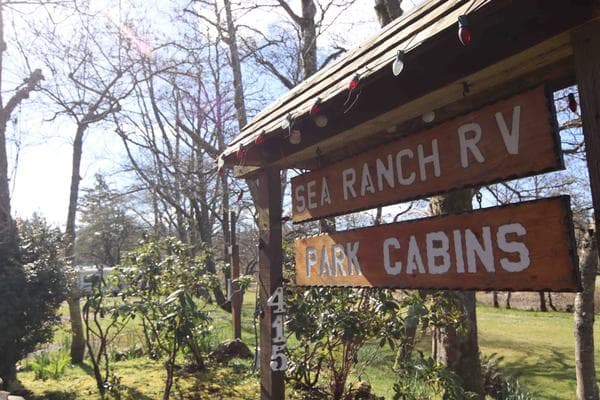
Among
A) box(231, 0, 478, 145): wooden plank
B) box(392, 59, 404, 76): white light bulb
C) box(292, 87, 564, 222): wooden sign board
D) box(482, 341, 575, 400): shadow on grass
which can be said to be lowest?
box(482, 341, 575, 400): shadow on grass

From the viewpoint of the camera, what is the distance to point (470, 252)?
1785 mm

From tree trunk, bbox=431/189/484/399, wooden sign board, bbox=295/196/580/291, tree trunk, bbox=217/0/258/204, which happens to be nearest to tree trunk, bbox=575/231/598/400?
tree trunk, bbox=431/189/484/399

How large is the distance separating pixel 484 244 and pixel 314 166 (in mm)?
1903

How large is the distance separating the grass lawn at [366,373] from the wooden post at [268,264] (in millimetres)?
2082

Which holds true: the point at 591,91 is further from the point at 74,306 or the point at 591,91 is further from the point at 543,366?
the point at 543,366

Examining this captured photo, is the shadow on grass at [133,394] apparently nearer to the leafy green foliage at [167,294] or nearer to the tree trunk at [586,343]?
the leafy green foliage at [167,294]

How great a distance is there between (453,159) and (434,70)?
1.54 ft

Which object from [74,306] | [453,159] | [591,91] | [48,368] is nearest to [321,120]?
[453,159]

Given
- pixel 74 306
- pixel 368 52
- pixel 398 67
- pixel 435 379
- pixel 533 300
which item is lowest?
pixel 533 300

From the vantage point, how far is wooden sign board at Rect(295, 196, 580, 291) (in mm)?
1495

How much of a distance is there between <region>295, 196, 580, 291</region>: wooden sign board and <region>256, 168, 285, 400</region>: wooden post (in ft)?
2.35

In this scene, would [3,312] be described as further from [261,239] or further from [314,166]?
[314,166]

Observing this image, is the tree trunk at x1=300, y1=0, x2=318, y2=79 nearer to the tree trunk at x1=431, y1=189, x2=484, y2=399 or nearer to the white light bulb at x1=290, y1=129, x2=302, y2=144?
the tree trunk at x1=431, y1=189, x2=484, y2=399

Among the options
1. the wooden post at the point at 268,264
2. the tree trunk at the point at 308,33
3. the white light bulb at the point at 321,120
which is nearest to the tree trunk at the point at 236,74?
the tree trunk at the point at 308,33
